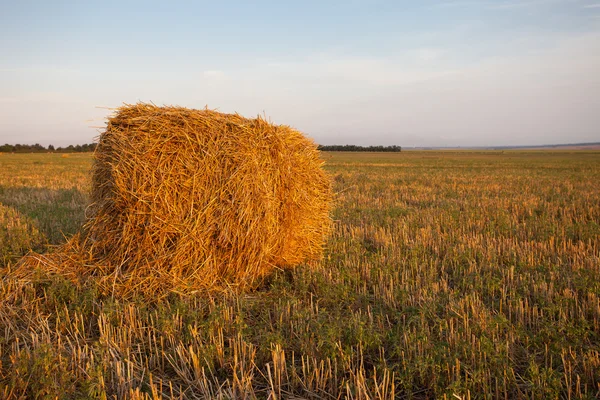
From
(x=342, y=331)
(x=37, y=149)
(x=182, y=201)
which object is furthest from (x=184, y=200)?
(x=37, y=149)

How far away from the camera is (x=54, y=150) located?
270 ft

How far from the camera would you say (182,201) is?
5051 mm

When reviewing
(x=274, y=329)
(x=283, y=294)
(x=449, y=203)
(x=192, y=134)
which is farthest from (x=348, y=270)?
(x=449, y=203)

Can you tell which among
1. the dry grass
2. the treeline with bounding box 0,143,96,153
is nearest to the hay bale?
the dry grass

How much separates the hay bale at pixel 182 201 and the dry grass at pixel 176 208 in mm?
12

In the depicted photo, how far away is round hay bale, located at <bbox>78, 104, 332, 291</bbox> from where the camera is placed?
16.3ft

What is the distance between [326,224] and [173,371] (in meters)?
3.88

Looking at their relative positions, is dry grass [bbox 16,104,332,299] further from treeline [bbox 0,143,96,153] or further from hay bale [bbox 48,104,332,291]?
treeline [bbox 0,143,96,153]

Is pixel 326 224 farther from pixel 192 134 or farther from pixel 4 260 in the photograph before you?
pixel 4 260

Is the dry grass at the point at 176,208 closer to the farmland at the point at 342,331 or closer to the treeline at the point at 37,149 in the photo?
the farmland at the point at 342,331

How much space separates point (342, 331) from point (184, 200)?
2.48 m

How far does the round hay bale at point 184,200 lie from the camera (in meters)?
4.97

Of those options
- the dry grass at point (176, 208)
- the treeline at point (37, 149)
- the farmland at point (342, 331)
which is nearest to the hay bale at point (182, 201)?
the dry grass at point (176, 208)

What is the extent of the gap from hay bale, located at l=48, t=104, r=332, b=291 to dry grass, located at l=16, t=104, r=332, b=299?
0.01 m
